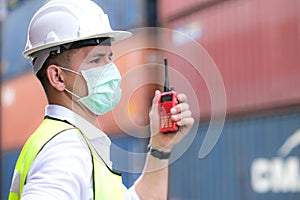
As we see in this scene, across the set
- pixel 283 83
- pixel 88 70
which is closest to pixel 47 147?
pixel 88 70

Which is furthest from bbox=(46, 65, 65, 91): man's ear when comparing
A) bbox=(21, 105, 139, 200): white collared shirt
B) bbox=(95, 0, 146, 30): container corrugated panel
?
bbox=(95, 0, 146, 30): container corrugated panel

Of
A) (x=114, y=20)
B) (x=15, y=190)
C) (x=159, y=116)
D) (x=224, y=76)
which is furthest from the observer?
(x=114, y=20)

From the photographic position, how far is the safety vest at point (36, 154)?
175cm

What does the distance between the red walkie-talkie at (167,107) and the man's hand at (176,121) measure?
0.6 inches

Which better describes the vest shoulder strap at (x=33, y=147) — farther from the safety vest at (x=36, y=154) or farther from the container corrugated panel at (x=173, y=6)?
the container corrugated panel at (x=173, y=6)

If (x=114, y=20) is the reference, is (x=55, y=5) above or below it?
below

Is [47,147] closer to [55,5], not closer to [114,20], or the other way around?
[55,5]

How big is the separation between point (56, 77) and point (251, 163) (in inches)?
298

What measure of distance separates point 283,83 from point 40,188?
7159 millimetres

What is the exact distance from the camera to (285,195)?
8.60m

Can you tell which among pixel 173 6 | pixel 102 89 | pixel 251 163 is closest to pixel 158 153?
pixel 102 89

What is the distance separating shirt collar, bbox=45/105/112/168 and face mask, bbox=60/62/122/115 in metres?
0.05

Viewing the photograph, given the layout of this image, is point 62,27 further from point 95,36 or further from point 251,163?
point 251,163

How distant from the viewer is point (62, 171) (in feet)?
5.49
